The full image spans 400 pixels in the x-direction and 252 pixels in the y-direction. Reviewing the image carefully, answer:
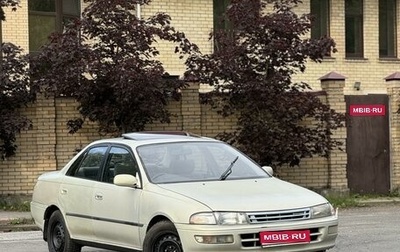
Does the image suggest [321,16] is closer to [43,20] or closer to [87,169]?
[43,20]

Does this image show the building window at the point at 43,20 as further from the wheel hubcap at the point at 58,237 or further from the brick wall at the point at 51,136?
the wheel hubcap at the point at 58,237

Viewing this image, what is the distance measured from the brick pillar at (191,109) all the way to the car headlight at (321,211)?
9.14m

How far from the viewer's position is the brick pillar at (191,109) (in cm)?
1669

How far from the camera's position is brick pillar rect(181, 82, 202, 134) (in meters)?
16.7

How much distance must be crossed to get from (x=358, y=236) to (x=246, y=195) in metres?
4.30

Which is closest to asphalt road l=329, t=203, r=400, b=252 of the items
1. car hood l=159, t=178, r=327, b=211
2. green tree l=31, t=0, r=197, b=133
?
car hood l=159, t=178, r=327, b=211

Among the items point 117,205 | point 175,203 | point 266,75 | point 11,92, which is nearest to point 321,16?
point 266,75

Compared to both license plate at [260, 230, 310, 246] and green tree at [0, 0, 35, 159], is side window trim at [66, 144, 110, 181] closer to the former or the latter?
license plate at [260, 230, 310, 246]

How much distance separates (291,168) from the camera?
17.3 metres

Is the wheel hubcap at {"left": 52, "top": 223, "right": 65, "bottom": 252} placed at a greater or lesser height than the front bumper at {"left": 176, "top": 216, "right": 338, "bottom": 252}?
lesser

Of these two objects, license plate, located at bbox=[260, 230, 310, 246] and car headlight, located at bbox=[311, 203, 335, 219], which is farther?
car headlight, located at bbox=[311, 203, 335, 219]

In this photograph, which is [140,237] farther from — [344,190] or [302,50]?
[344,190]

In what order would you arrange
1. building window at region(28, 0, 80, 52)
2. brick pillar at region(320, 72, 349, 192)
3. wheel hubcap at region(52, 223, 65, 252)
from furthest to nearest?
building window at region(28, 0, 80, 52)
brick pillar at region(320, 72, 349, 192)
wheel hubcap at region(52, 223, 65, 252)

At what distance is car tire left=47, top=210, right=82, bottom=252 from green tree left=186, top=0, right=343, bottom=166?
698cm
